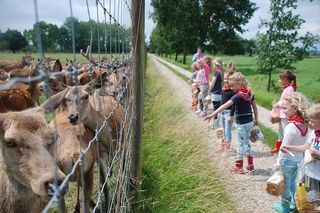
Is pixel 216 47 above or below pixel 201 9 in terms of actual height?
below

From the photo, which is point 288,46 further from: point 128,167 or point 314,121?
point 128,167

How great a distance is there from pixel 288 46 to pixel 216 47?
1232 inches

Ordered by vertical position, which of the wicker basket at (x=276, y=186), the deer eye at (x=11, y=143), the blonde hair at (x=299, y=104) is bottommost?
the wicker basket at (x=276, y=186)

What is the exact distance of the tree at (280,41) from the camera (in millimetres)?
17266

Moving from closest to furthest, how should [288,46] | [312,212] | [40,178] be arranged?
[40,178]
[312,212]
[288,46]

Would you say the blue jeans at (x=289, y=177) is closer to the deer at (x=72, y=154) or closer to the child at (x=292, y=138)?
the child at (x=292, y=138)

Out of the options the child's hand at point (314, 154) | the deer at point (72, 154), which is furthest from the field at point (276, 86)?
the deer at point (72, 154)

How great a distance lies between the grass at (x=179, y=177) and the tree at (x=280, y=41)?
1192 centimetres

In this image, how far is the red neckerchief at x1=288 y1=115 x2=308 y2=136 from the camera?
497 cm

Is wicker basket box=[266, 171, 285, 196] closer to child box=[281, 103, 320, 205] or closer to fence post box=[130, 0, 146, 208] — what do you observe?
child box=[281, 103, 320, 205]

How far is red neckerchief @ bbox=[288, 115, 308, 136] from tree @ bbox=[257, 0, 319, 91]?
13.0m

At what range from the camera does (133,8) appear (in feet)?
13.4

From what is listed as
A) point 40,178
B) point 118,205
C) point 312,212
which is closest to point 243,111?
point 312,212

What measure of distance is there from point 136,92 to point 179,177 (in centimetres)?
122
